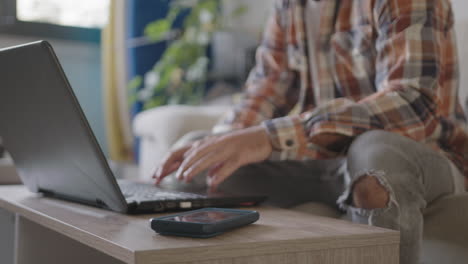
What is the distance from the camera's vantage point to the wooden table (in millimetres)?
510

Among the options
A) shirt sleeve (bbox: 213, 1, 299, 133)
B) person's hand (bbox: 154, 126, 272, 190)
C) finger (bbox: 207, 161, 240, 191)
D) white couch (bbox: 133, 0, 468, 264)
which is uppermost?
shirt sleeve (bbox: 213, 1, 299, 133)

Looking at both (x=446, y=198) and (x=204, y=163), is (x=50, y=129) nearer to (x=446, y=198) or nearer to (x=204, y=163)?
(x=204, y=163)

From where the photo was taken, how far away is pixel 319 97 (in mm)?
1300

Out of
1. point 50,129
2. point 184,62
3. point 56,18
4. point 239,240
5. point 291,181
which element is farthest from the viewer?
point 56,18

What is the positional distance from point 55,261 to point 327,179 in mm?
476

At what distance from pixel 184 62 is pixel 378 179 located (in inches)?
105

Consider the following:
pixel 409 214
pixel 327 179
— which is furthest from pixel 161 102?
pixel 409 214

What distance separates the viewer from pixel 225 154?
2.86ft

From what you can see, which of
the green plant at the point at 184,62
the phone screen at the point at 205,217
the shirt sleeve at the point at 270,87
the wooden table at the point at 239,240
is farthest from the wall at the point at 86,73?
the phone screen at the point at 205,217

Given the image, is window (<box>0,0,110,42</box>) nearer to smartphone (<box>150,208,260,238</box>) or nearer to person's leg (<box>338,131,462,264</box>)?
person's leg (<box>338,131,462,264</box>)

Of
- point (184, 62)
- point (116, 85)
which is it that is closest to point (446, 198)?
point (184, 62)

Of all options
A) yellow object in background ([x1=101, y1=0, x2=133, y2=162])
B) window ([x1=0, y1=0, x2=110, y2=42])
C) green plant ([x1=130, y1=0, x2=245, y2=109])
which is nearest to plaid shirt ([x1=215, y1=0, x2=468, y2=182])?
green plant ([x1=130, y1=0, x2=245, y2=109])

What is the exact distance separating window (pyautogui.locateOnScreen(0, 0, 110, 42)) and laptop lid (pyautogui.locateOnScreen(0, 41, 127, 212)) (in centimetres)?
274

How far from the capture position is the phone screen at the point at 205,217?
57 centimetres
